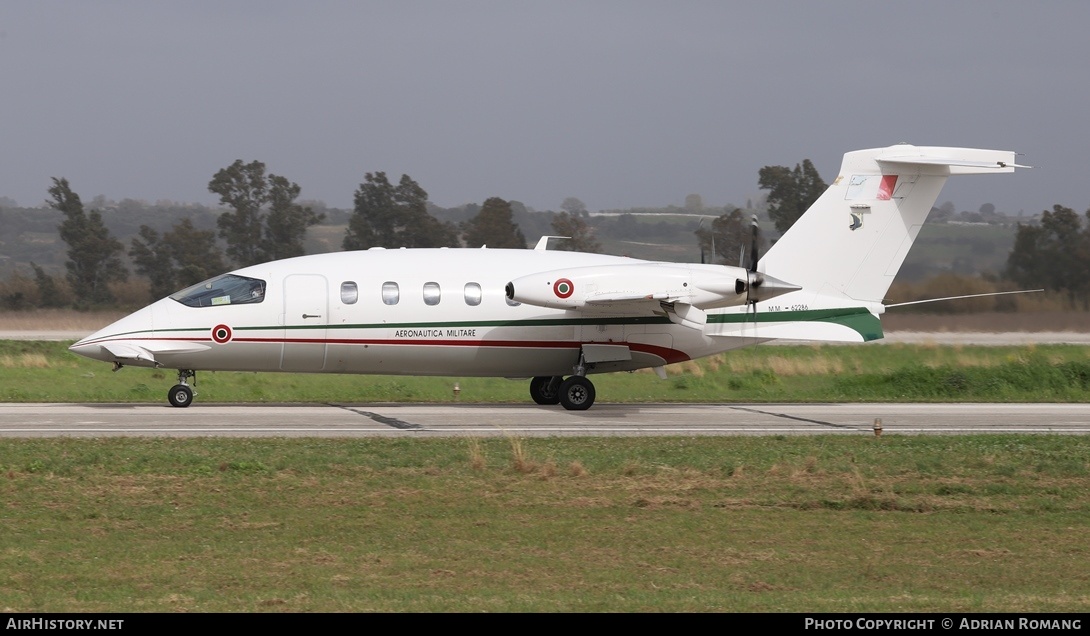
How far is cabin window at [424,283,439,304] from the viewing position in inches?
1049

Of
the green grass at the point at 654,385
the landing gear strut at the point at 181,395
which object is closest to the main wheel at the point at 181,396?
the landing gear strut at the point at 181,395

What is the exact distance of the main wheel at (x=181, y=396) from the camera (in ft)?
86.3

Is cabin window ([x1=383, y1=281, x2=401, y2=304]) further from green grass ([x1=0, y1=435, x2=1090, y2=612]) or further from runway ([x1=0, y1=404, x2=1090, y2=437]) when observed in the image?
green grass ([x1=0, y1=435, x2=1090, y2=612])

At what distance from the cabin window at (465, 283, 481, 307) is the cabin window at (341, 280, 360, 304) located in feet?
7.92

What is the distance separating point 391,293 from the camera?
26.6 metres

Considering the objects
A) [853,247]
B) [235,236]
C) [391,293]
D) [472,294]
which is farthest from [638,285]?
[235,236]

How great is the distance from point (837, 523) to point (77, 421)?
1516 cm

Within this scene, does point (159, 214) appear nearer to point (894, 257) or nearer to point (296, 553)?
point (894, 257)

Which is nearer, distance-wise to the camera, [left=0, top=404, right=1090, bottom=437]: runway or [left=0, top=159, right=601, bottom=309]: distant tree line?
[left=0, top=404, right=1090, bottom=437]: runway

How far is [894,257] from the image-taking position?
28453mm

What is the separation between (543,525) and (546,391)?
15078 millimetres
